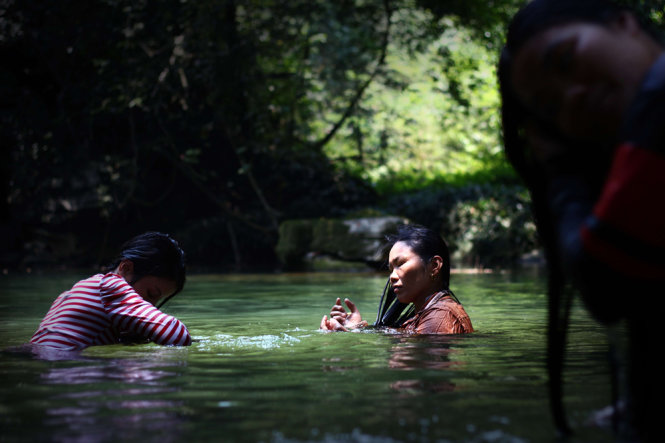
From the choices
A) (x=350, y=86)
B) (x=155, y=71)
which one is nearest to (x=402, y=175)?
(x=350, y=86)

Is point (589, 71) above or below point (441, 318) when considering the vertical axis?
above

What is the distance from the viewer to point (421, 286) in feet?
18.5

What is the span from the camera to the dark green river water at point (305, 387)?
2.33 metres

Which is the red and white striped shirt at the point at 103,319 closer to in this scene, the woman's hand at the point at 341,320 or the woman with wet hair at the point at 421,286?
the woman's hand at the point at 341,320

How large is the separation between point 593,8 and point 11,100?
17.6m

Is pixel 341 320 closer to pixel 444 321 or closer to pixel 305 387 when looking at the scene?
pixel 444 321

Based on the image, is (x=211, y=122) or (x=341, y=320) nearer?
(x=341, y=320)

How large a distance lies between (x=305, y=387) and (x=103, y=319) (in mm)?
2106

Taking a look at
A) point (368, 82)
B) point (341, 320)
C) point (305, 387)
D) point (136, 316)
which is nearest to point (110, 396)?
point (305, 387)

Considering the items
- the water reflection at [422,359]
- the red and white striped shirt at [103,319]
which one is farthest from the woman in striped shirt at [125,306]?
the water reflection at [422,359]

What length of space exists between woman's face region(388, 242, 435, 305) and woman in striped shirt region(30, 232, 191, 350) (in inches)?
62.7

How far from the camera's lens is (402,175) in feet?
73.0

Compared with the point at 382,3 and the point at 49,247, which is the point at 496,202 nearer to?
the point at 382,3

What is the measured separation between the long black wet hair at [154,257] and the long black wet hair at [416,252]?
169cm
